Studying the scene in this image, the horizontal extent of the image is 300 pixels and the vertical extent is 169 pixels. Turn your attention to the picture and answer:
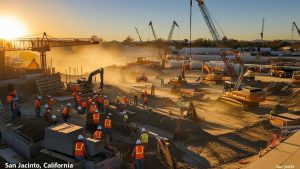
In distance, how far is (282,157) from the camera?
541 inches

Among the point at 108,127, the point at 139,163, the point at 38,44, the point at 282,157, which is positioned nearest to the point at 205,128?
the point at 108,127

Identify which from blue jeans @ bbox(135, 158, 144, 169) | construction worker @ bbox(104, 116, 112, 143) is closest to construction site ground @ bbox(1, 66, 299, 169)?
construction worker @ bbox(104, 116, 112, 143)

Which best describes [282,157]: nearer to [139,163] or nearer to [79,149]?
[139,163]

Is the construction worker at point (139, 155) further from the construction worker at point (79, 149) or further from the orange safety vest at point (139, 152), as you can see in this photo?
the construction worker at point (79, 149)

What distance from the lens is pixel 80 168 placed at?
13.0 meters

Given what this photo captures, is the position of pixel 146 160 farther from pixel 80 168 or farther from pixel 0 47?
pixel 0 47

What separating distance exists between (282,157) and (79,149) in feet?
28.8

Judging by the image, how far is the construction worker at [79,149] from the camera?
1278 cm

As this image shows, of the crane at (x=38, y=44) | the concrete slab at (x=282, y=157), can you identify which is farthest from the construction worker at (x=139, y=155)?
the crane at (x=38, y=44)

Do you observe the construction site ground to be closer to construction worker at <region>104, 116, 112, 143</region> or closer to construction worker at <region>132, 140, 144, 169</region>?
construction worker at <region>104, 116, 112, 143</region>

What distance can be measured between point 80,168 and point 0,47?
26.9m

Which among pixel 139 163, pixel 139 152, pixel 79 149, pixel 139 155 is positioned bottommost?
pixel 139 163

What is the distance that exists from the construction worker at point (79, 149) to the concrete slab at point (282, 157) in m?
6.86

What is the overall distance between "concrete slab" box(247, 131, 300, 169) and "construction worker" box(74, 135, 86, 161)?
686 centimetres
